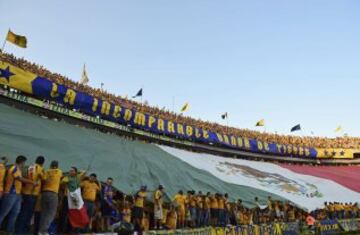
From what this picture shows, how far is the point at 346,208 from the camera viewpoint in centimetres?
Result: 2388

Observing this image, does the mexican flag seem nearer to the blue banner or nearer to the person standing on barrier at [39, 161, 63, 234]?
the person standing on barrier at [39, 161, 63, 234]

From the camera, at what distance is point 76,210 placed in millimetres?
9383

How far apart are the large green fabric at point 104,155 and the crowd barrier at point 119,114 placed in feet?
4.97

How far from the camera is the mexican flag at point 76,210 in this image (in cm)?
929

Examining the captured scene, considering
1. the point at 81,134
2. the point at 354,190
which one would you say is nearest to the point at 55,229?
the point at 81,134

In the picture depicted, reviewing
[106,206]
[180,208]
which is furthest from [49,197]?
[180,208]

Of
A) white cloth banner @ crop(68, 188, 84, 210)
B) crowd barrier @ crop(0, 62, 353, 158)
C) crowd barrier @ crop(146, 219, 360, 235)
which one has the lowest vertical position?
crowd barrier @ crop(146, 219, 360, 235)

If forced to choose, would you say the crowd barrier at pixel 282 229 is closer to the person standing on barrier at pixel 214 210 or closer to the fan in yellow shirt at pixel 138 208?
the person standing on barrier at pixel 214 210

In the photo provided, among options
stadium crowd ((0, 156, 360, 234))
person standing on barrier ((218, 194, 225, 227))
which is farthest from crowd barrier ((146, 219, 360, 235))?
person standing on barrier ((218, 194, 225, 227))

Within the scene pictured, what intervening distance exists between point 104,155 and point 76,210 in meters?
6.20

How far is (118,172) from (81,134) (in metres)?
3.29

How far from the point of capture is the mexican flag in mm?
9285

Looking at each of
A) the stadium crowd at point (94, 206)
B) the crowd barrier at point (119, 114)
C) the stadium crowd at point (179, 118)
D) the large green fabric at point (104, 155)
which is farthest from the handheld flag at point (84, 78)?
the stadium crowd at point (94, 206)

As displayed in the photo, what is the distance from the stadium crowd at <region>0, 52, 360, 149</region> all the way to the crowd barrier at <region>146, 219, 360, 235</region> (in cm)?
1046
